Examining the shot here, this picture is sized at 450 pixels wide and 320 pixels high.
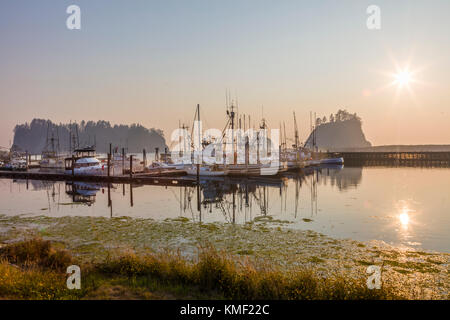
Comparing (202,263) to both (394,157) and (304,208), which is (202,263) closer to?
Answer: (304,208)

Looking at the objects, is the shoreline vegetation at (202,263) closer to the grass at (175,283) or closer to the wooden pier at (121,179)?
the grass at (175,283)

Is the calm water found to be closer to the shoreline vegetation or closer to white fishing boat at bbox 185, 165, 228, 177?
the shoreline vegetation

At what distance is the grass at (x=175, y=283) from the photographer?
798 cm

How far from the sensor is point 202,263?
31.9 feet

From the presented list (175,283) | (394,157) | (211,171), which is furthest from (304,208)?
(394,157)

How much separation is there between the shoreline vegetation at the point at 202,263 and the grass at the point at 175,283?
28 millimetres

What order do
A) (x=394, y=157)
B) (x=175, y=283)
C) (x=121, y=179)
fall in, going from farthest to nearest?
1. (x=394, y=157)
2. (x=121, y=179)
3. (x=175, y=283)

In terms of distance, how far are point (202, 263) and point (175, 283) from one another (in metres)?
1.09

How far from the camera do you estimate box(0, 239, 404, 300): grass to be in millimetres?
7980

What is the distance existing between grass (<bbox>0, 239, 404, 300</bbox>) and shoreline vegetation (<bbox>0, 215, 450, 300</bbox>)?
28 mm
